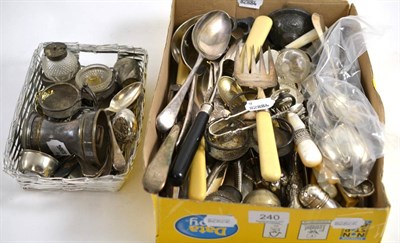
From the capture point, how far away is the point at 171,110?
0.72 meters

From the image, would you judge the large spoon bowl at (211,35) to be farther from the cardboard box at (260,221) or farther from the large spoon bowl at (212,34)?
the cardboard box at (260,221)

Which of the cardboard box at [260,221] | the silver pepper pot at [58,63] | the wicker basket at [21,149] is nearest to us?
the cardboard box at [260,221]

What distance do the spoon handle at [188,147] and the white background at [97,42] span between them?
0.14 m

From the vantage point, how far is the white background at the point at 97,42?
75 centimetres

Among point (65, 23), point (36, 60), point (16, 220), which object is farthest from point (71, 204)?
point (65, 23)

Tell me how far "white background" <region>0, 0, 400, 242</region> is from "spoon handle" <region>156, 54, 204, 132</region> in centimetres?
12

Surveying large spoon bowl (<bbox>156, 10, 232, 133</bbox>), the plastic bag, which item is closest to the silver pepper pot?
large spoon bowl (<bbox>156, 10, 232, 133</bbox>)

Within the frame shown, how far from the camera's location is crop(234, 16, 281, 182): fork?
646mm

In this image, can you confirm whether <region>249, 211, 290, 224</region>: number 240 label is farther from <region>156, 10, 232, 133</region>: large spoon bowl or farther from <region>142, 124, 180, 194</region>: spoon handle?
<region>156, 10, 232, 133</region>: large spoon bowl

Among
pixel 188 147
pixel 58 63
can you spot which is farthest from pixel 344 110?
pixel 58 63

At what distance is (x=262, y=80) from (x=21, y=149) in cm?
35

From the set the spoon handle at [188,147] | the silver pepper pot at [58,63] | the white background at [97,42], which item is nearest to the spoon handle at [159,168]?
the spoon handle at [188,147]

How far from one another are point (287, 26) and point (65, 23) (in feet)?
1.36

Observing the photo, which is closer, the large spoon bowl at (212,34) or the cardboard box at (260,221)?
the cardboard box at (260,221)
